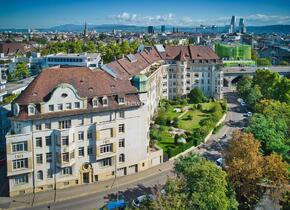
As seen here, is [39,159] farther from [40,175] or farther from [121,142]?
[121,142]

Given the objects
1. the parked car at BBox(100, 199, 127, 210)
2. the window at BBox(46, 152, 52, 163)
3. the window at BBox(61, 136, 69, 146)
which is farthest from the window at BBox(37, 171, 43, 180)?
the parked car at BBox(100, 199, 127, 210)

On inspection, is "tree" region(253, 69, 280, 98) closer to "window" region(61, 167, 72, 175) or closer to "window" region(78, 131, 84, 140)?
"window" region(78, 131, 84, 140)

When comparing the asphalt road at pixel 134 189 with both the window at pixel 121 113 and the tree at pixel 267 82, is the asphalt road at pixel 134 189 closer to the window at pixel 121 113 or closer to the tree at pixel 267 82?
the window at pixel 121 113

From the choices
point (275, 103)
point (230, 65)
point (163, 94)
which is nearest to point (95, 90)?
point (275, 103)

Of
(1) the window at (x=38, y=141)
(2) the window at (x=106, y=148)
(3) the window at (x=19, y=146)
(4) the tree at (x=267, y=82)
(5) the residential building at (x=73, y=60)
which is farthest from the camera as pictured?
(5) the residential building at (x=73, y=60)

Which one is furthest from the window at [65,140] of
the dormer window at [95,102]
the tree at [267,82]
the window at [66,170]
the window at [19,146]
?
the tree at [267,82]
